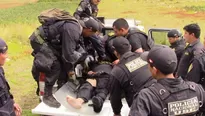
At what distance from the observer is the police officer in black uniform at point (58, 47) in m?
4.44

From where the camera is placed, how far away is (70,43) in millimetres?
4441

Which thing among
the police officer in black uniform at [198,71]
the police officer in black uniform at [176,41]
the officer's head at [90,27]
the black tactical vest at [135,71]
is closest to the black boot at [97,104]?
the black tactical vest at [135,71]

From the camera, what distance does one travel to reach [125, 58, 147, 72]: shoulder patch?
3646 mm

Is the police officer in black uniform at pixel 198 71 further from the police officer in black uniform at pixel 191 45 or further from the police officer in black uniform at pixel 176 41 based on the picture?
the police officer in black uniform at pixel 176 41

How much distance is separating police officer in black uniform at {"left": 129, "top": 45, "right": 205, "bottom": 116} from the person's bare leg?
1.40m

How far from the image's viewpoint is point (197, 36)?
4727mm

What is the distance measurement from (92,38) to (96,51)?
0.22m

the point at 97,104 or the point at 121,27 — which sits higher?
the point at 121,27

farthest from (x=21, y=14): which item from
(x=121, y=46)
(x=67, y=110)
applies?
(x=121, y=46)

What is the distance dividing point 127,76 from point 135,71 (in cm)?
11

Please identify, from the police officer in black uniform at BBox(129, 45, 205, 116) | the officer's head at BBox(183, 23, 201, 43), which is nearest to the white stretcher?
the police officer in black uniform at BBox(129, 45, 205, 116)

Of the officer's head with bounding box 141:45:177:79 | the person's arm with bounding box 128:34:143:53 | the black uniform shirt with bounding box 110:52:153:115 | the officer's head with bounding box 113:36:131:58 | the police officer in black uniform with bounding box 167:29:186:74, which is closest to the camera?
the officer's head with bounding box 141:45:177:79

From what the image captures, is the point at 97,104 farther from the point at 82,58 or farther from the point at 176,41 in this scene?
the point at 176,41

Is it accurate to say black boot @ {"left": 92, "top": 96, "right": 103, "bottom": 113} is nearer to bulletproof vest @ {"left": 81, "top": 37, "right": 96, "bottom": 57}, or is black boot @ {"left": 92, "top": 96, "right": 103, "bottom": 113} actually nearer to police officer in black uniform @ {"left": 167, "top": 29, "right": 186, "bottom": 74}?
bulletproof vest @ {"left": 81, "top": 37, "right": 96, "bottom": 57}
